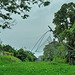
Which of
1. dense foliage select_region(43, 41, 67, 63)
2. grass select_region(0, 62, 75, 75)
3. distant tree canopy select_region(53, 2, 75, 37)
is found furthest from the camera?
distant tree canopy select_region(53, 2, 75, 37)

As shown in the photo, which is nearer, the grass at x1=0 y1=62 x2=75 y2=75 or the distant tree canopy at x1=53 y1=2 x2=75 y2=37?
the grass at x1=0 y1=62 x2=75 y2=75

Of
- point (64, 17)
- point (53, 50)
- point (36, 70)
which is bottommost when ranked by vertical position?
point (36, 70)

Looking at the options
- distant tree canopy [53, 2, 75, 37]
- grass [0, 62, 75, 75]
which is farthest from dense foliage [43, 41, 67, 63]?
distant tree canopy [53, 2, 75, 37]

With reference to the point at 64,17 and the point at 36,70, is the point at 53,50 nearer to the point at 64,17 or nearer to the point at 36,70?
the point at 36,70

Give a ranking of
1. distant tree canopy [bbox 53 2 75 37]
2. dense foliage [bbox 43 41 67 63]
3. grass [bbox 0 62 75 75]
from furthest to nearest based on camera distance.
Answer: distant tree canopy [bbox 53 2 75 37]
grass [bbox 0 62 75 75]
dense foliage [bbox 43 41 67 63]

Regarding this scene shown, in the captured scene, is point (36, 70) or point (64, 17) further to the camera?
point (64, 17)

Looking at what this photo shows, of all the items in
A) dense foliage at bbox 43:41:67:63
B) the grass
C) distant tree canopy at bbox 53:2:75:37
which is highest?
distant tree canopy at bbox 53:2:75:37

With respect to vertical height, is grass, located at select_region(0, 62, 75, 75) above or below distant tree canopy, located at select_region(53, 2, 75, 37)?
below

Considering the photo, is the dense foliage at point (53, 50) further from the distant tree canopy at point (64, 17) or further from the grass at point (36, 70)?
the distant tree canopy at point (64, 17)

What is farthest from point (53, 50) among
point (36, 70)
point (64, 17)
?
point (64, 17)

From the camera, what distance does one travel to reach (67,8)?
24875mm

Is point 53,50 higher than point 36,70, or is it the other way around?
point 53,50

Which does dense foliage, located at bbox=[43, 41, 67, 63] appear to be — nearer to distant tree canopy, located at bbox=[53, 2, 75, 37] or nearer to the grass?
the grass

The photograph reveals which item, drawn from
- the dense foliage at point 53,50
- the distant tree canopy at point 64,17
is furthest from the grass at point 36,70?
the distant tree canopy at point 64,17
